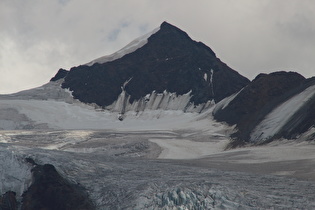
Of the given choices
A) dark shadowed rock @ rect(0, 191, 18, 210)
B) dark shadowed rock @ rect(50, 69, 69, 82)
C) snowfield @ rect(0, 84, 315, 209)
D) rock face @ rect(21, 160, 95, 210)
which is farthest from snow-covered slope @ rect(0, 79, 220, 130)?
dark shadowed rock @ rect(0, 191, 18, 210)

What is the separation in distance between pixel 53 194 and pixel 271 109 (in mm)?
45682

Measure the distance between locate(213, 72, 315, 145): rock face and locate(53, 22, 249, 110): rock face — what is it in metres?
20.5

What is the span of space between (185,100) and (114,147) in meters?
53.9

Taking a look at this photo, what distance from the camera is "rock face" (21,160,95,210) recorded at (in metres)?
33.0

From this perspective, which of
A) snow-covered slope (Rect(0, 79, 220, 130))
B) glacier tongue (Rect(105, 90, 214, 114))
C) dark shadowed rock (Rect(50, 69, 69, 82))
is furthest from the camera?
dark shadowed rock (Rect(50, 69, 69, 82))

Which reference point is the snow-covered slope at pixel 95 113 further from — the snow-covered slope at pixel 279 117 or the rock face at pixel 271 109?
the snow-covered slope at pixel 279 117

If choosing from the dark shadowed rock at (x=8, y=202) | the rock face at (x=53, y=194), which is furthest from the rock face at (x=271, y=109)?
the dark shadowed rock at (x=8, y=202)

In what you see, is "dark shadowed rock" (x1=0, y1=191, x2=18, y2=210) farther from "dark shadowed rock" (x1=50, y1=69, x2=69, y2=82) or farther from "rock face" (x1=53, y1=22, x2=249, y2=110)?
"dark shadowed rock" (x1=50, y1=69, x2=69, y2=82)

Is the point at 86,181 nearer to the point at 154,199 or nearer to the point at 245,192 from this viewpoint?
the point at 154,199

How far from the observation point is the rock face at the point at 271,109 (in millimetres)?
61344

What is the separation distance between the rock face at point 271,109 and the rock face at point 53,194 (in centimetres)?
3108

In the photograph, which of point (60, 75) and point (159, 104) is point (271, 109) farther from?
point (60, 75)

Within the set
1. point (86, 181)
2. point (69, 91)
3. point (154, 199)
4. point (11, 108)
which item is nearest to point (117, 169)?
point (86, 181)

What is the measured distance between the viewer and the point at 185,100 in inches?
4611
